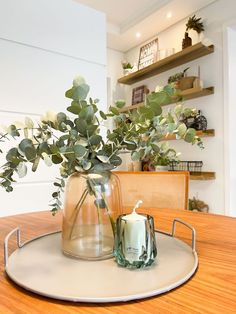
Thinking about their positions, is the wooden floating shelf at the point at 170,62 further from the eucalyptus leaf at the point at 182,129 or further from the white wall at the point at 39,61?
the eucalyptus leaf at the point at 182,129

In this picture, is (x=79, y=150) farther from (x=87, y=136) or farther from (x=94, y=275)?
(x=94, y=275)

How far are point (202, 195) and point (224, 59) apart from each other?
1390 mm

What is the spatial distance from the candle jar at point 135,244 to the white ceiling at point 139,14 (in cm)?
287

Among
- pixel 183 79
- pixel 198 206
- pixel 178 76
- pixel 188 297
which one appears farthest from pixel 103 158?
pixel 178 76

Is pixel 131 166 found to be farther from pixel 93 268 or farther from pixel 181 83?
pixel 93 268

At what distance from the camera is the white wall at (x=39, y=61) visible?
1.90m

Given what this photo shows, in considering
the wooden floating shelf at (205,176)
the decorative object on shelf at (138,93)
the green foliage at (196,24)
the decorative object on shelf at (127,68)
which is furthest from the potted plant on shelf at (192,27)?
the wooden floating shelf at (205,176)

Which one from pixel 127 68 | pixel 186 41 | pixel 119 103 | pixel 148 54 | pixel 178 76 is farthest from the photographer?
pixel 127 68

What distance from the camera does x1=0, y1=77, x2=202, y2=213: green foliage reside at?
1.80 ft

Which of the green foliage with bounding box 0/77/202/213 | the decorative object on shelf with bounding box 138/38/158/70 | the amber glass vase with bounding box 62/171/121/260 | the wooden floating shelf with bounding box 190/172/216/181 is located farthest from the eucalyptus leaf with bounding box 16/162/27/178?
the decorative object on shelf with bounding box 138/38/158/70

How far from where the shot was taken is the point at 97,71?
2.37 meters

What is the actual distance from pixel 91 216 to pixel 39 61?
5.77 ft

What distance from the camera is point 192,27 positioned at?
2.89 meters

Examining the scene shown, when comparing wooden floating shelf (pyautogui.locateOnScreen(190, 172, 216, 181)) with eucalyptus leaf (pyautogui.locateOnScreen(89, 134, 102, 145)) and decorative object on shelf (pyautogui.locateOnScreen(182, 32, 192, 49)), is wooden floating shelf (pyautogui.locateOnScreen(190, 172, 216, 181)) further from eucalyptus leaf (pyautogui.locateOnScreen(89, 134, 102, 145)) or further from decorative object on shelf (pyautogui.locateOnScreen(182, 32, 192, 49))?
eucalyptus leaf (pyautogui.locateOnScreen(89, 134, 102, 145))
